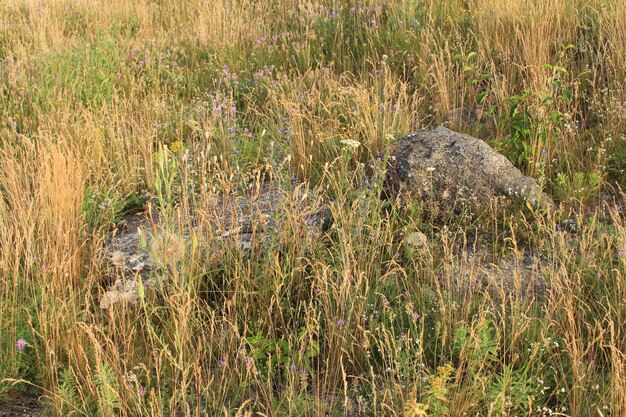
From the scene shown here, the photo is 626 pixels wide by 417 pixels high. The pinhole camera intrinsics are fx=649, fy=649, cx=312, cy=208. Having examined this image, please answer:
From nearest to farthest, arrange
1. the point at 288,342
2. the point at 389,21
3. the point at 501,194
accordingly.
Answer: the point at 288,342 < the point at 501,194 < the point at 389,21

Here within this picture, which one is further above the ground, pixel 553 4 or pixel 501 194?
pixel 553 4

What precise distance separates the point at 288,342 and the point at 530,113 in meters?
2.45

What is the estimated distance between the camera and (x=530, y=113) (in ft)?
14.3

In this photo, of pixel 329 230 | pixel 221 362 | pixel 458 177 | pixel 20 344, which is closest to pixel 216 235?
pixel 329 230

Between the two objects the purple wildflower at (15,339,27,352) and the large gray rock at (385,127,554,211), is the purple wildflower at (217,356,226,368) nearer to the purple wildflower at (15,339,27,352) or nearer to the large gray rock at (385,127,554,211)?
the purple wildflower at (15,339,27,352)

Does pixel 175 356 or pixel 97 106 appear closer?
pixel 175 356

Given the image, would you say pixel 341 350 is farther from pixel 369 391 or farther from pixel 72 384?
pixel 72 384

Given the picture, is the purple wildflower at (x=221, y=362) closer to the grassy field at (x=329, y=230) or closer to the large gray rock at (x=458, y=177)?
the grassy field at (x=329, y=230)

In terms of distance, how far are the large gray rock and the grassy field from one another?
12 centimetres

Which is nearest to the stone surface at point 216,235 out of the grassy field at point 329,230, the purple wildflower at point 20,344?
the grassy field at point 329,230

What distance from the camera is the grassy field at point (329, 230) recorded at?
2.71 metres

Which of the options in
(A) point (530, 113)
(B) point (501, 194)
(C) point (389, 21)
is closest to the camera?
(B) point (501, 194)

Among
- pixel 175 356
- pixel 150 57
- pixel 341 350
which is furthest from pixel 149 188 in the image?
pixel 150 57

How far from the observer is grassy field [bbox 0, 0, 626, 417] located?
8.88 ft
